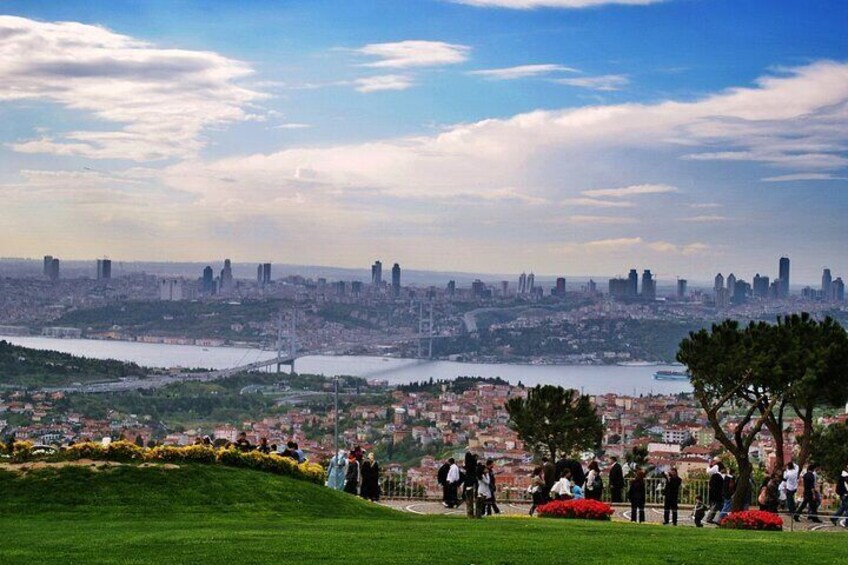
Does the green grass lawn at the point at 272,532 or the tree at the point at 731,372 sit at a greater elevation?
the tree at the point at 731,372

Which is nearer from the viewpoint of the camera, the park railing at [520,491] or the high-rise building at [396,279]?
the park railing at [520,491]

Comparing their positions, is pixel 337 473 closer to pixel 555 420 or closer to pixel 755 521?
pixel 555 420

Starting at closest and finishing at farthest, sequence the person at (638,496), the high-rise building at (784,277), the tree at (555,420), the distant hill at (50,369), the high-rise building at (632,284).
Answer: the person at (638,496), the tree at (555,420), the distant hill at (50,369), the high-rise building at (784,277), the high-rise building at (632,284)

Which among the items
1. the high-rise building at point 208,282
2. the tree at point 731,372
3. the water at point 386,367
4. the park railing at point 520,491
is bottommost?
the water at point 386,367

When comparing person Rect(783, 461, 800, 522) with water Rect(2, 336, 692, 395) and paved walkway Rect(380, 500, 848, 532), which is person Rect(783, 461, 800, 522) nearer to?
paved walkway Rect(380, 500, 848, 532)

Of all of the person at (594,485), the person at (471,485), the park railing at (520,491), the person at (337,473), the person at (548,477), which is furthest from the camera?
the park railing at (520,491)

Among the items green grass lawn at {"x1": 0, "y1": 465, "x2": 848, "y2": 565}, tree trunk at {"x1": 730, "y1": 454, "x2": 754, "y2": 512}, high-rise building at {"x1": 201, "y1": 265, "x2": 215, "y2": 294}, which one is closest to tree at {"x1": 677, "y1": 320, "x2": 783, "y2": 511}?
tree trunk at {"x1": 730, "y1": 454, "x2": 754, "y2": 512}

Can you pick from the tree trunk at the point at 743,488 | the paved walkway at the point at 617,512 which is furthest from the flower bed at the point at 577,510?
the tree trunk at the point at 743,488

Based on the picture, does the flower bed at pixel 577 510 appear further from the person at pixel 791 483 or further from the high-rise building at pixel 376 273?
the high-rise building at pixel 376 273
